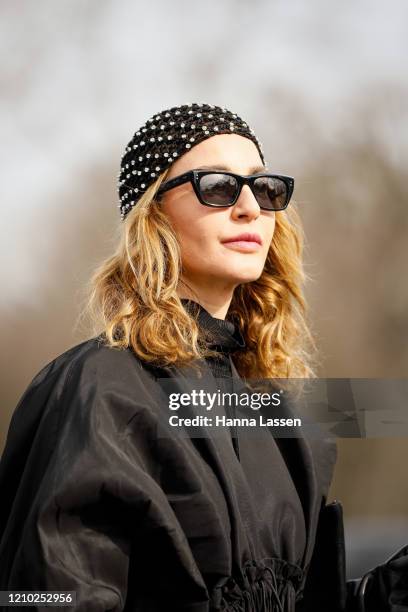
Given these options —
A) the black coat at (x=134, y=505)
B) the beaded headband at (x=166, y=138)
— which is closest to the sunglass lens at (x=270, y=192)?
the beaded headband at (x=166, y=138)

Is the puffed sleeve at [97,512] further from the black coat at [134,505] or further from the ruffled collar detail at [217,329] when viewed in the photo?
the ruffled collar detail at [217,329]

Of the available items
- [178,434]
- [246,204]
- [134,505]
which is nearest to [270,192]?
[246,204]

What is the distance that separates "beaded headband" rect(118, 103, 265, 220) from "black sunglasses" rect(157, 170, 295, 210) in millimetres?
56

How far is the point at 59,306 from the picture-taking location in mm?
3512

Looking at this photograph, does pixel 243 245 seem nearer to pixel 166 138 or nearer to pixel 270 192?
pixel 270 192

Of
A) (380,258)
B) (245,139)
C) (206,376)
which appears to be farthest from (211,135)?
(380,258)

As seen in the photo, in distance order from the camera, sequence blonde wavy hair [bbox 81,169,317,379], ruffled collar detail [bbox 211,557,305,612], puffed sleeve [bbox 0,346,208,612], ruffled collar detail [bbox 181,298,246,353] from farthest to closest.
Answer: ruffled collar detail [bbox 181,298,246,353] → blonde wavy hair [bbox 81,169,317,379] → ruffled collar detail [bbox 211,557,305,612] → puffed sleeve [bbox 0,346,208,612]

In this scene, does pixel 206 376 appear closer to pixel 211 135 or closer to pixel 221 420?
pixel 221 420

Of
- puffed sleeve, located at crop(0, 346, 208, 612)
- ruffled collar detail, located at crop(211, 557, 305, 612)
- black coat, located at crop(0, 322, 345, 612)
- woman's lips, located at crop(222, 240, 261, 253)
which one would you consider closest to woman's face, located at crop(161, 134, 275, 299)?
woman's lips, located at crop(222, 240, 261, 253)

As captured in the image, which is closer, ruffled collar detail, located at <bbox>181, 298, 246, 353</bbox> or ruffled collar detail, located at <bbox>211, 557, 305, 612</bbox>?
ruffled collar detail, located at <bbox>211, 557, 305, 612</bbox>

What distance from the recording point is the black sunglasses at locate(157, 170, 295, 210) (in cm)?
138

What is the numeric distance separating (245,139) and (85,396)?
60 centimetres

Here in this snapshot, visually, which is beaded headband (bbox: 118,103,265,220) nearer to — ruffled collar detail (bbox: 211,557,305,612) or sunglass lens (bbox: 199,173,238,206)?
sunglass lens (bbox: 199,173,238,206)

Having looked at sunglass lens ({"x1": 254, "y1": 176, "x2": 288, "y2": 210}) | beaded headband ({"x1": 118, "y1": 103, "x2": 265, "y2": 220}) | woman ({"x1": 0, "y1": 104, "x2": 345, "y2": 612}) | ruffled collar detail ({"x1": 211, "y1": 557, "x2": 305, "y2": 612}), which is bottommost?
ruffled collar detail ({"x1": 211, "y1": 557, "x2": 305, "y2": 612})
